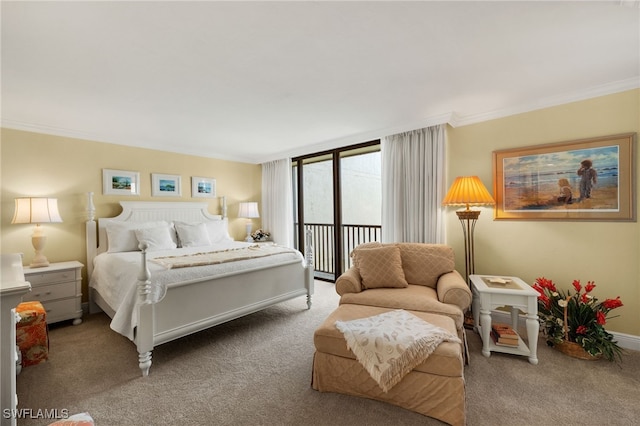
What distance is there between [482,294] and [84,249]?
4756 mm

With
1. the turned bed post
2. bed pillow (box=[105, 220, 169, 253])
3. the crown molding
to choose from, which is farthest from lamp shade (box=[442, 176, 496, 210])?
bed pillow (box=[105, 220, 169, 253])

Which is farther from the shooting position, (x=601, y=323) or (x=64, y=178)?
(x=64, y=178)

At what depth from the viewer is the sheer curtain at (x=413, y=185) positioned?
3.41 m

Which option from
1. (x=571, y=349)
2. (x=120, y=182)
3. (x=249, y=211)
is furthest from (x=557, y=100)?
(x=120, y=182)

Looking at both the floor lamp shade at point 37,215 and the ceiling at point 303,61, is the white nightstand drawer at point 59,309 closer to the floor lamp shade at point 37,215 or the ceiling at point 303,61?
the floor lamp shade at point 37,215

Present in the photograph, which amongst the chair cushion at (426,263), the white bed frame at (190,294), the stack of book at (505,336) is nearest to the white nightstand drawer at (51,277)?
the white bed frame at (190,294)

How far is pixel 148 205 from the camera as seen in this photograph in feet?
13.7

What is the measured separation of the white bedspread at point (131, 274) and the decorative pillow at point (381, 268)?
3.31 feet

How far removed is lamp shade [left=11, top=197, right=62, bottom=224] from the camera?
9.94ft

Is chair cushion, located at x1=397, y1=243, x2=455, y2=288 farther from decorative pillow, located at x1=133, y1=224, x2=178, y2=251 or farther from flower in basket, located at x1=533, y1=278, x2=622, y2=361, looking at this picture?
decorative pillow, located at x1=133, y1=224, x2=178, y2=251

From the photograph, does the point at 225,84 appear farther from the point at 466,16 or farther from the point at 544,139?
the point at 544,139

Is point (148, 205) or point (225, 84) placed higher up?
point (225, 84)

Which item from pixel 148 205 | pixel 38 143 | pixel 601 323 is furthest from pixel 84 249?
pixel 601 323

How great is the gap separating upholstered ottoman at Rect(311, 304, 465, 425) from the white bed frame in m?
1.19
